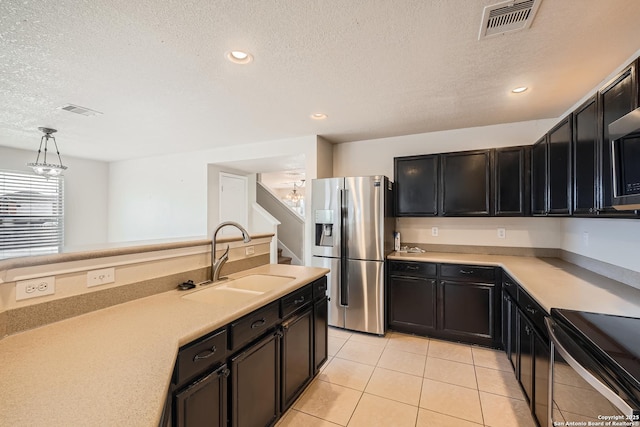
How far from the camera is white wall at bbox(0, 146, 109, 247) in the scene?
5180 mm

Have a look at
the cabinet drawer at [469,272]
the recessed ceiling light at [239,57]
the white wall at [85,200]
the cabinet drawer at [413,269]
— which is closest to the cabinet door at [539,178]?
the cabinet drawer at [469,272]

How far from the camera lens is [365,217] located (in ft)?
10.6

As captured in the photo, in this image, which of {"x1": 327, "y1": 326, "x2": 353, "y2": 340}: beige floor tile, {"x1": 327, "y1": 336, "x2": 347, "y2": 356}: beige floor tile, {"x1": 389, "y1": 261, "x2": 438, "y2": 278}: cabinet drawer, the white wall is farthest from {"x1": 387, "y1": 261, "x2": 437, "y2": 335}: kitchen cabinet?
the white wall

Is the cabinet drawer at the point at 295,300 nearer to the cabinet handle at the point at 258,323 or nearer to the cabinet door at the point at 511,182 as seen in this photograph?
the cabinet handle at the point at 258,323

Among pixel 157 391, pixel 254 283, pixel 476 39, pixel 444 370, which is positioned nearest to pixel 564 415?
pixel 444 370

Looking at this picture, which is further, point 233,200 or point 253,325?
point 233,200

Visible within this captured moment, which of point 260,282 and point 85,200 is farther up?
point 85,200

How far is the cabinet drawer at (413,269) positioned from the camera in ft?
10.1

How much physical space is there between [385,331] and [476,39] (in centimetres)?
294

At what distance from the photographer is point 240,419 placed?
1.42 meters

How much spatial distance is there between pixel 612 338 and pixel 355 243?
2.30 meters

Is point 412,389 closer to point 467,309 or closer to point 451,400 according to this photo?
point 451,400

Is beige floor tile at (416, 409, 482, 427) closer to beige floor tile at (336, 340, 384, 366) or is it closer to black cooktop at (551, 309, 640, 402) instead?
beige floor tile at (336, 340, 384, 366)

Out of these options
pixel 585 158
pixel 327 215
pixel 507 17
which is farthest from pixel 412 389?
pixel 507 17
